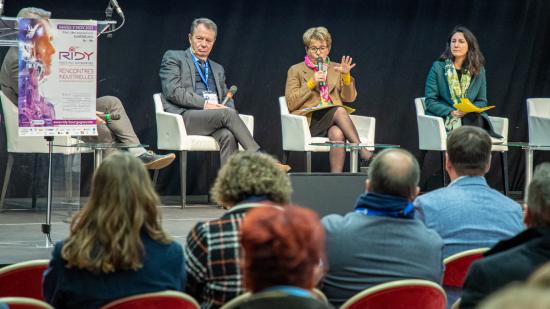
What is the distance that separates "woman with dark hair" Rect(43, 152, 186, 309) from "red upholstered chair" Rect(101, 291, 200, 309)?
0.18m

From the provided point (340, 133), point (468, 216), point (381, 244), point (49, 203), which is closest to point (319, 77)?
point (340, 133)

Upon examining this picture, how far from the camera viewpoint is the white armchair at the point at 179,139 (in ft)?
22.3

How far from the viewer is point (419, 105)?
7629 mm

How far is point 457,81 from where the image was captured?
7.36 meters

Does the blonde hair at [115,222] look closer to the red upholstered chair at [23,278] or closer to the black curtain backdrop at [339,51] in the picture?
the red upholstered chair at [23,278]

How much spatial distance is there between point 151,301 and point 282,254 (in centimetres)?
71

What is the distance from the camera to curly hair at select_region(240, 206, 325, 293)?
1.55 metres

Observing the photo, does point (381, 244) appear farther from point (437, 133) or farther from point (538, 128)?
point (538, 128)

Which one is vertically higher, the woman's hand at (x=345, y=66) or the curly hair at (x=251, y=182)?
the woman's hand at (x=345, y=66)

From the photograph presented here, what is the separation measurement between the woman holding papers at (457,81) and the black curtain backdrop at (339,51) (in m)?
0.97

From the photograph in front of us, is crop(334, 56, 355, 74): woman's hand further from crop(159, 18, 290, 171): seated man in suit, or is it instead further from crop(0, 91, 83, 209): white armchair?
crop(0, 91, 83, 209): white armchair

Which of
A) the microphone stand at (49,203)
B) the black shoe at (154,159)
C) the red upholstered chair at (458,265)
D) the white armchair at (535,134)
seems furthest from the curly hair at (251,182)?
the white armchair at (535,134)

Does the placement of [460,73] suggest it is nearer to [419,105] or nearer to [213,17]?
[419,105]

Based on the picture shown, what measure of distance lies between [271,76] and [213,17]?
0.76 m
